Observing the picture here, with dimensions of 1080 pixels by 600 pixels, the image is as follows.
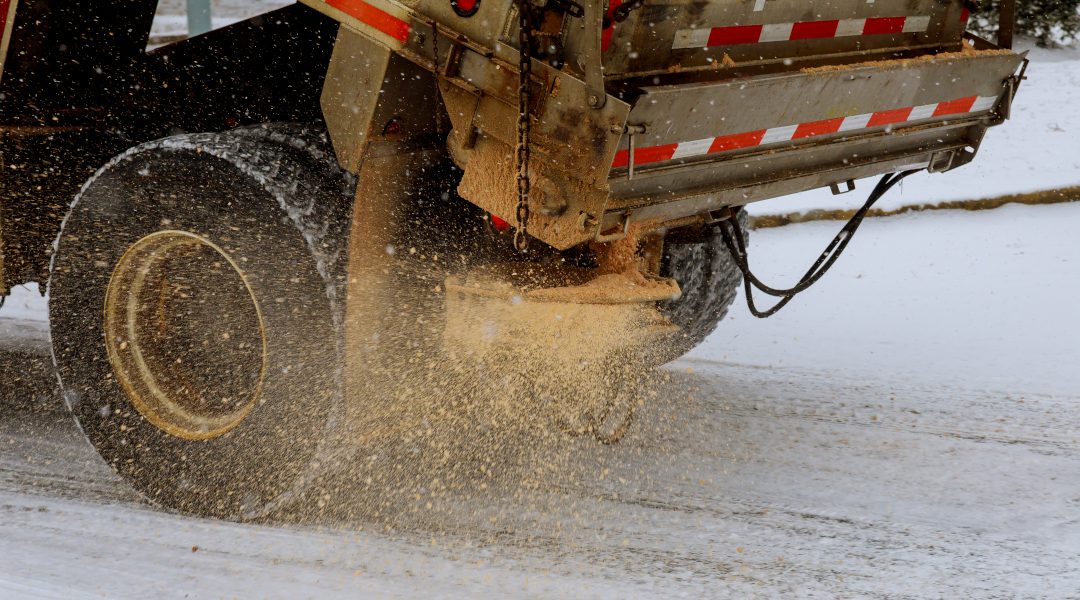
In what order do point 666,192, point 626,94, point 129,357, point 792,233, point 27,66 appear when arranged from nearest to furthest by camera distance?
point 626,94 → point 666,192 → point 129,357 → point 27,66 → point 792,233

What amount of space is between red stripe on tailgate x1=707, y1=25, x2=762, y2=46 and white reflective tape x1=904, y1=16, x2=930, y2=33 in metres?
0.68

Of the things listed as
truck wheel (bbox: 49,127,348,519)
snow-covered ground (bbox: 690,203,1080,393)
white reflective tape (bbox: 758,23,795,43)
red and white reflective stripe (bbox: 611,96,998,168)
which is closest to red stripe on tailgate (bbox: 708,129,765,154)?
red and white reflective stripe (bbox: 611,96,998,168)

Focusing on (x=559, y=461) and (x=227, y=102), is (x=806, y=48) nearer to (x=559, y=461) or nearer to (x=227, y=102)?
(x=559, y=461)

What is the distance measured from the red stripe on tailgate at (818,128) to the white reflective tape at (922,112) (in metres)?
0.32

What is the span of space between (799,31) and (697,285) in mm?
1126

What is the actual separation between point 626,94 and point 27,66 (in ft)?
7.35

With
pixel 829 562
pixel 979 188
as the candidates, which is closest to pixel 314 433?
pixel 829 562

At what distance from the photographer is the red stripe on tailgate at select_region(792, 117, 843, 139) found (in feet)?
10.3

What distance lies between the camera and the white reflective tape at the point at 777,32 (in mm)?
3059

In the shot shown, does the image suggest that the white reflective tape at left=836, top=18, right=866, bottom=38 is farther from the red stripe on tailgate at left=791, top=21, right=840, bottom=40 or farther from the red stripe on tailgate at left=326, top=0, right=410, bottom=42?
the red stripe on tailgate at left=326, top=0, right=410, bottom=42

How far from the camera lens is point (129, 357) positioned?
341 centimetres

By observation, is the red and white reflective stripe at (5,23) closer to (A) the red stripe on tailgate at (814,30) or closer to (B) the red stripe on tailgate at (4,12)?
(B) the red stripe on tailgate at (4,12)

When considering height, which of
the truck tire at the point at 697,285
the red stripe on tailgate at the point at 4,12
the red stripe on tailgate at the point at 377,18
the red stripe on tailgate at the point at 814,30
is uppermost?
the red stripe on tailgate at the point at 814,30

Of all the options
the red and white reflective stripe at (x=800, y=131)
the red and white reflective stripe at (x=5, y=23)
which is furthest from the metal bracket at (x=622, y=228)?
the red and white reflective stripe at (x=5, y=23)
